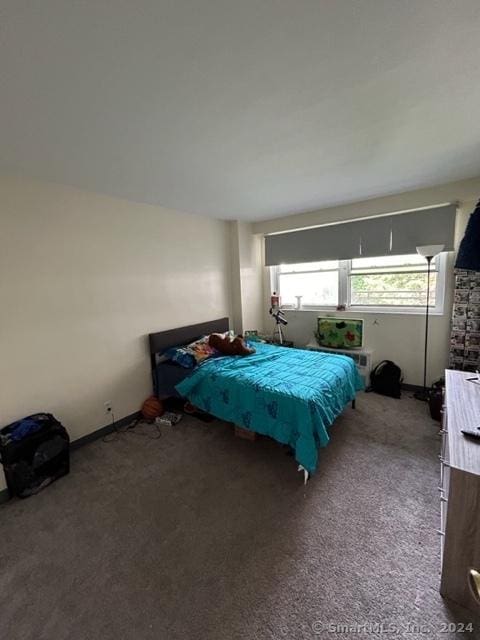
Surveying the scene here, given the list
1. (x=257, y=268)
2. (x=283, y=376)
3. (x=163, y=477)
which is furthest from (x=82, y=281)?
(x=257, y=268)

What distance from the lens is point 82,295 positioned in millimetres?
2623

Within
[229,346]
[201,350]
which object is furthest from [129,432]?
[229,346]

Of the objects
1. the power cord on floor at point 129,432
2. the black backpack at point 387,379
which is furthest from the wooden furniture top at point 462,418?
the power cord on floor at point 129,432

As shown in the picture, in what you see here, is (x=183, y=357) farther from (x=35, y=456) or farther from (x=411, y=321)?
(x=411, y=321)

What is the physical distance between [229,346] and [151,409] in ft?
3.78

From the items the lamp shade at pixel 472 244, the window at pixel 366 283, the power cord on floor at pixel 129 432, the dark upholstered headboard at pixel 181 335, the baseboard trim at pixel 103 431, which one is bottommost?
the power cord on floor at pixel 129 432

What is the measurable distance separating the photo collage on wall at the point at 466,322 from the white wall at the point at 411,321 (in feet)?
0.50

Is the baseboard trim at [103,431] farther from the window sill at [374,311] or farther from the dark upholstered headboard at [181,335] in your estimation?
the window sill at [374,311]

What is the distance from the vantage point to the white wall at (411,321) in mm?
2977

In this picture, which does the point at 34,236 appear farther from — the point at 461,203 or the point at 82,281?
the point at 461,203

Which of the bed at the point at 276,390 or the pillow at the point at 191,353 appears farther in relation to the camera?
the pillow at the point at 191,353

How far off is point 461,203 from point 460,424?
8.88 feet

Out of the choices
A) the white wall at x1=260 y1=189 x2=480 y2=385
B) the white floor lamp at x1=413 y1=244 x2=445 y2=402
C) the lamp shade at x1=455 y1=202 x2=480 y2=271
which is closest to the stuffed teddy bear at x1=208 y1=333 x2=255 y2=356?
the white wall at x1=260 y1=189 x2=480 y2=385

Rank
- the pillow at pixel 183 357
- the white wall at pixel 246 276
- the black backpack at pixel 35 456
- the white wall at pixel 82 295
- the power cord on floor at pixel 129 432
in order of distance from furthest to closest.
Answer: the white wall at pixel 246 276, the pillow at pixel 183 357, the power cord on floor at pixel 129 432, the white wall at pixel 82 295, the black backpack at pixel 35 456
